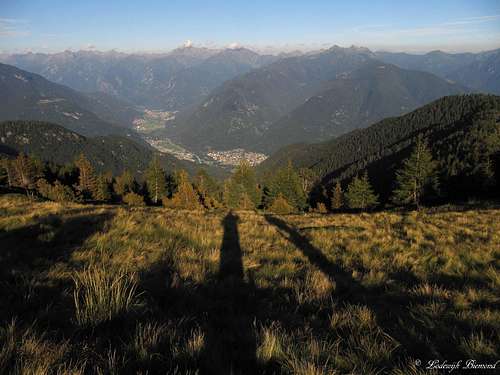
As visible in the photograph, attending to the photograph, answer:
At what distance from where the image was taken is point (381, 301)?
4648mm

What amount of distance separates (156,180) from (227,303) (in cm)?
6088

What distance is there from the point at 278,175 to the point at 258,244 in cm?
6021

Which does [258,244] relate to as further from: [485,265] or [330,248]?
[485,265]

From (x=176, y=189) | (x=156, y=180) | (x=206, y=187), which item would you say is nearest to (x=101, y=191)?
(x=156, y=180)

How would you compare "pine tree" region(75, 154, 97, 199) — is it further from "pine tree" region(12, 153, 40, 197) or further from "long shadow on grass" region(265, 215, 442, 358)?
"long shadow on grass" region(265, 215, 442, 358)

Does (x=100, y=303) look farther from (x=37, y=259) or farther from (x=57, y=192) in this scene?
(x=57, y=192)

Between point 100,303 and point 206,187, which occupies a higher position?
point 100,303

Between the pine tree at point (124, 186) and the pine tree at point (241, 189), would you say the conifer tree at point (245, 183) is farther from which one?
the pine tree at point (124, 186)

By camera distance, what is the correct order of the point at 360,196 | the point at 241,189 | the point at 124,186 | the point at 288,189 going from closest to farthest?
the point at 360,196 → the point at 241,189 → the point at 288,189 → the point at 124,186

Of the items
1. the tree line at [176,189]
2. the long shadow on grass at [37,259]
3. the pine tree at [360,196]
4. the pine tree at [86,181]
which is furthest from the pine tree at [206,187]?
the long shadow on grass at [37,259]

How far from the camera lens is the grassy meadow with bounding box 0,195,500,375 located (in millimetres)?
2596

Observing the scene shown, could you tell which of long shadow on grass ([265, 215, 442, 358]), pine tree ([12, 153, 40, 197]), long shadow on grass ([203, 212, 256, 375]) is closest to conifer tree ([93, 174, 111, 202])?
pine tree ([12, 153, 40, 197])

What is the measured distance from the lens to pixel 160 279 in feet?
16.0

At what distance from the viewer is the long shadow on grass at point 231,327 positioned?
2.64 metres
